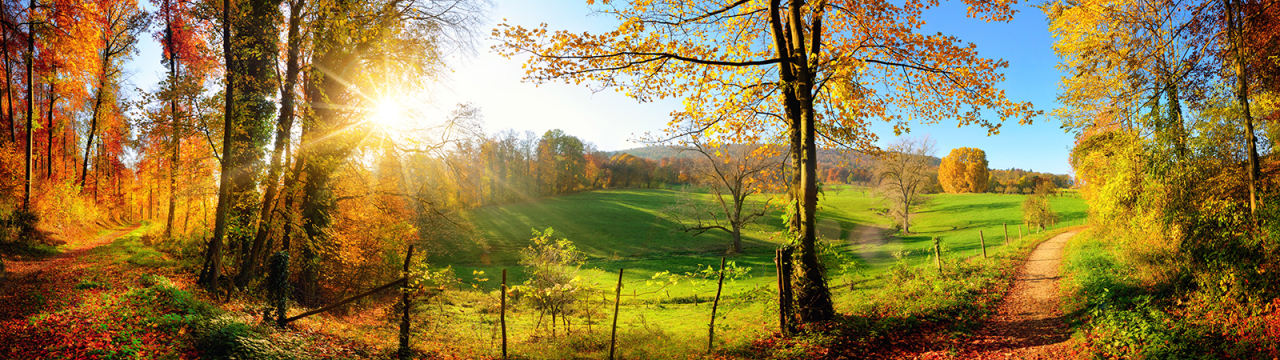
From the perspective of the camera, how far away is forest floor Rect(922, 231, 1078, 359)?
19.3 feet

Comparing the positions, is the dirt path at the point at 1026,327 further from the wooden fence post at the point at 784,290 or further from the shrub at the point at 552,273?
the shrub at the point at 552,273

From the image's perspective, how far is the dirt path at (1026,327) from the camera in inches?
233

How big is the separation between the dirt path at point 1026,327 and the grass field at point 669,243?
220cm

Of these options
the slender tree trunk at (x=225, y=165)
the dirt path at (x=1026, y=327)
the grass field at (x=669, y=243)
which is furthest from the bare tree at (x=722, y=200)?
the slender tree trunk at (x=225, y=165)

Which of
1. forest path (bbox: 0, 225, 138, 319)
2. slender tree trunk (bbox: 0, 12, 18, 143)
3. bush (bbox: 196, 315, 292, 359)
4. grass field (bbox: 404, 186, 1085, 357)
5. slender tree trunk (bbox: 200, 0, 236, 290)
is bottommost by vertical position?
grass field (bbox: 404, 186, 1085, 357)

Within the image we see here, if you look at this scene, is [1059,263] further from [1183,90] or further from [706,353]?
[706,353]

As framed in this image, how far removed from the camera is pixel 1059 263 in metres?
12.7

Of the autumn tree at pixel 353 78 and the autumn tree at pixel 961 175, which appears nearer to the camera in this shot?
the autumn tree at pixel 353 78

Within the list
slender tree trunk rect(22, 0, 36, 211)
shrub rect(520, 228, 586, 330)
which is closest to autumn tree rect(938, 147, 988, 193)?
shrub rect(520, 228, 586, 330)

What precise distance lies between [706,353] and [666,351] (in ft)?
2.74

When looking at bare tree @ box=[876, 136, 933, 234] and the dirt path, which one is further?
bare tree @ box=[876, 136, 933, 234]

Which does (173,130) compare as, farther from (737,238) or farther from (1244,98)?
(737,238)

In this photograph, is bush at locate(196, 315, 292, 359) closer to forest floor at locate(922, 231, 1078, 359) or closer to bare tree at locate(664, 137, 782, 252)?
forest floor at locate(922, 231, 1078, 359)

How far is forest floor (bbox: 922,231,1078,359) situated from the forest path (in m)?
12.2
